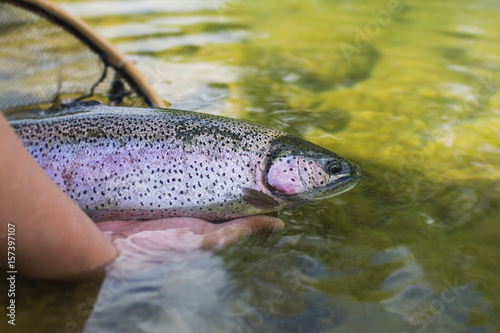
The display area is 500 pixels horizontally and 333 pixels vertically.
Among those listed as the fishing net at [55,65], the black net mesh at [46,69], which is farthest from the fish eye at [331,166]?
the black net mesh at [46,69]

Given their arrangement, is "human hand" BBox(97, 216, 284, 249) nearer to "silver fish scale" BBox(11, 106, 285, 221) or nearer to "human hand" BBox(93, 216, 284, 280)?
"human hand" BBox(93, 216, 284, 280)

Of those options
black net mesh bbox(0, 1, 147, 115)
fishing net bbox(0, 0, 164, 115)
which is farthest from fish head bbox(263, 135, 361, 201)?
black net mesh bbox(0, 1, 147, 115)

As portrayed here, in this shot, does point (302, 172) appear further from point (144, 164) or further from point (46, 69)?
point (46, 69)

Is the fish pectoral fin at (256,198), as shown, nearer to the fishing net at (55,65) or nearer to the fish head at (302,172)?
the fish head at (302,172)

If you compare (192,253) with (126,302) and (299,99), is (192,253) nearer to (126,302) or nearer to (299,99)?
(126,302)

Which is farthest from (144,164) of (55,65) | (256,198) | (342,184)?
(55,65)

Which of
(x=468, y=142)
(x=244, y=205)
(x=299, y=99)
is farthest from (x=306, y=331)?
(x=299, y=99)
